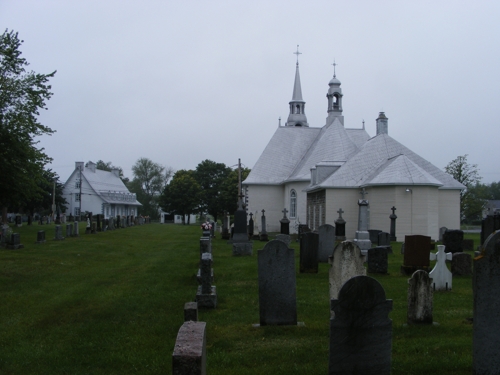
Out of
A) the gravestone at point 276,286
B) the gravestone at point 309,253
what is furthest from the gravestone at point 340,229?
the gravestone at point 276,286

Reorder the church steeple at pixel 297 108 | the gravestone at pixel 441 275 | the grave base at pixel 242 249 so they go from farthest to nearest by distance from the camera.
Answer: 1. the church steeple at pixel 297 108
2. the grave base at pixel 242 249
3. the gravestone at pixel 441 275

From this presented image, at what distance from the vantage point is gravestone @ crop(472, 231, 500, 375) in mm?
5457

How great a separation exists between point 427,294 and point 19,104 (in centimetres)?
2995

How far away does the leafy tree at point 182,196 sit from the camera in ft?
264

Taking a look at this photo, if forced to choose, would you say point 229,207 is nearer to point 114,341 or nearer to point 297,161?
point 297,161

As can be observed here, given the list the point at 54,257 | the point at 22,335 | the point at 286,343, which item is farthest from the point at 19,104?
A: the point at 286,343

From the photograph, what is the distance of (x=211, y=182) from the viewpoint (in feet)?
279

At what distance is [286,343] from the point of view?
7.57m

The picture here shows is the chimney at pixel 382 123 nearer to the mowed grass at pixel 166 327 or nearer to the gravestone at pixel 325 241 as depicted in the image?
the gravestone at pixel 325 241

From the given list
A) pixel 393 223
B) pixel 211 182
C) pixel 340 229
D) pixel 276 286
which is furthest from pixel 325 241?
pixel 211 182

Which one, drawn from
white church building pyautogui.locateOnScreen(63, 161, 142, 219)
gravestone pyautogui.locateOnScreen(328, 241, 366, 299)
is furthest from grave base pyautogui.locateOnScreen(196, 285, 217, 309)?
white church building pyautogui.locateOnScreen(63, 161, 142, 219)

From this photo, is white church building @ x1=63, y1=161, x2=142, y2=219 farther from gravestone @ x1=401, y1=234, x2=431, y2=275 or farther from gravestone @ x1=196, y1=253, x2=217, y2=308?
gravestone @ x1=196, y1=253, x2=217, y2=308

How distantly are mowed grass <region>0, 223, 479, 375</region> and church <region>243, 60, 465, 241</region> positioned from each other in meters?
16.5

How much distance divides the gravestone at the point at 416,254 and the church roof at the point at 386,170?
57.9 ft
